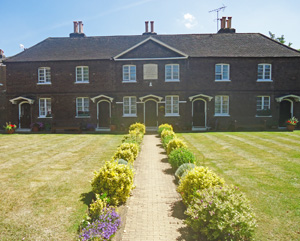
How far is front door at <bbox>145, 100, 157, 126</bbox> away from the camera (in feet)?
78.3

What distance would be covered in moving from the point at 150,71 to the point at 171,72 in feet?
7.22

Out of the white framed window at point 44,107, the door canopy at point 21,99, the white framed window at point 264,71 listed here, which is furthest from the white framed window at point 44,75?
the white framed window at point 264,71

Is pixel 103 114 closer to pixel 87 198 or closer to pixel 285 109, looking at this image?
pixel 87 198

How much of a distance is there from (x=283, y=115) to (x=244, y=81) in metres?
5.74

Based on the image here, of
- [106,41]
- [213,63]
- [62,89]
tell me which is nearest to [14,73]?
[62,89]

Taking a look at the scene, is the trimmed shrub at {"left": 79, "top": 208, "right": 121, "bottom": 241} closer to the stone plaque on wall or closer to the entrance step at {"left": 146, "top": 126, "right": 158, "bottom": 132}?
the entrance step at {"left": 146, "top": 126, "right": 158, "bottom": 132}

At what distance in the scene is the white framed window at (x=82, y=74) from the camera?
24391 millimetres

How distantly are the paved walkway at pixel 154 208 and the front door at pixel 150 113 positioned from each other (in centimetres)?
1411

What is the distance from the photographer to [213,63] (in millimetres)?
23641

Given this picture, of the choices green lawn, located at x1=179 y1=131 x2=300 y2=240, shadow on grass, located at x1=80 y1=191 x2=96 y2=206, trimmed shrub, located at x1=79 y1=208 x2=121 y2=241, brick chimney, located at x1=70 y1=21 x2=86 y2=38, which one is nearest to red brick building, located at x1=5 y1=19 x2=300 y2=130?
brick chimney, located at x1=70 y1=21 x2=86 y2=38

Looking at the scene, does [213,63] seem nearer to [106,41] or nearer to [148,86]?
[148,86]

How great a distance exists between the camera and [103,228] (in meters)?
4.39

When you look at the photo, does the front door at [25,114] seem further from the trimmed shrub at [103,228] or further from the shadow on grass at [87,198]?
the trimmed shrub at [103,228]

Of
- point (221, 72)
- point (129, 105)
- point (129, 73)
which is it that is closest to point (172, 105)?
point (129, 105)
